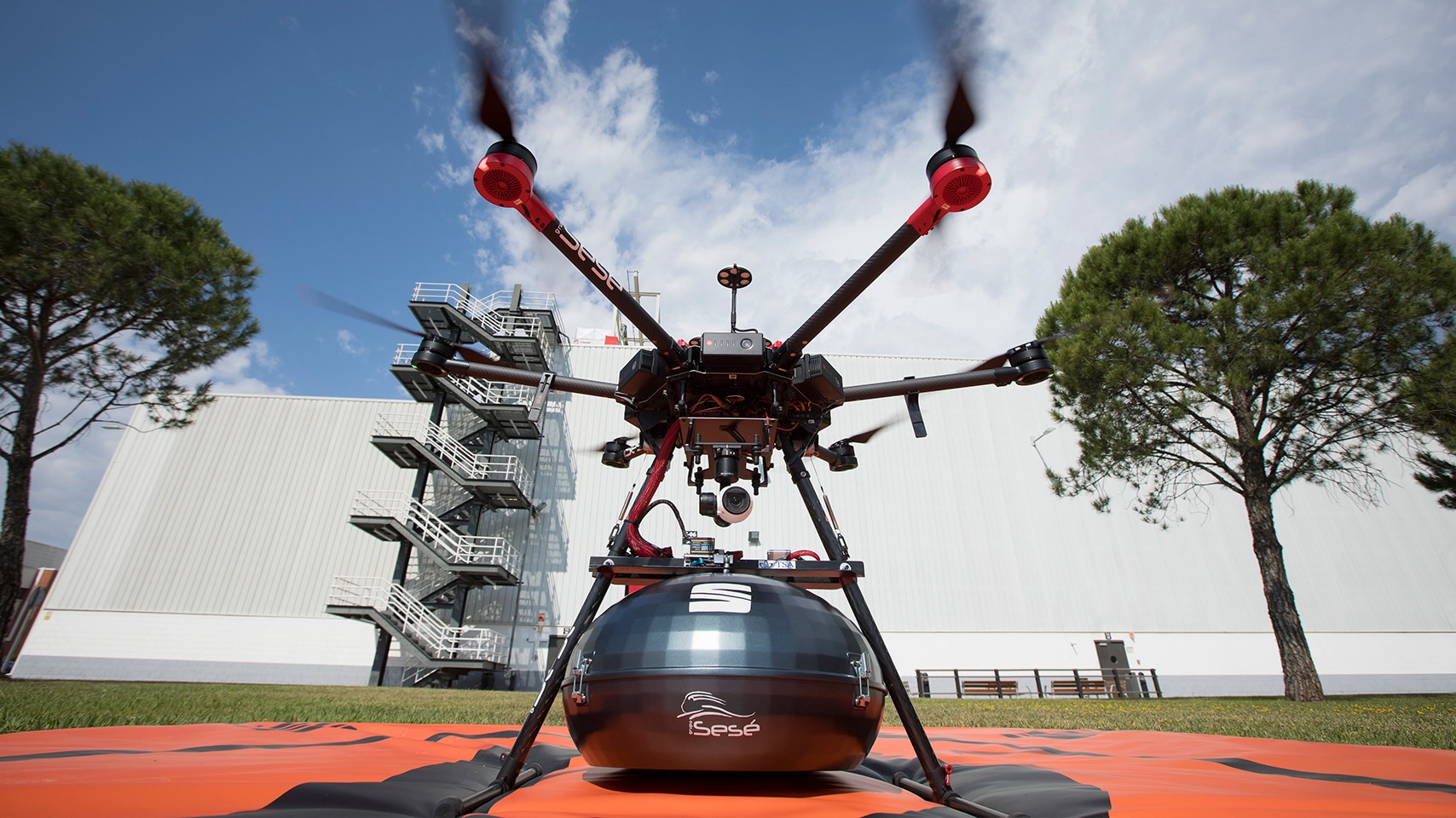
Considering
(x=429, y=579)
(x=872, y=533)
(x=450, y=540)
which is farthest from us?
(x=872, y=533)

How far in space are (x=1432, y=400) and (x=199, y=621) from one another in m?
31.9

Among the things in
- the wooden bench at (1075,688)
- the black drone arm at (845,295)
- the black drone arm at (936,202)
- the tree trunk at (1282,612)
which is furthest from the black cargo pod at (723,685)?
the wooden bench at (1075,688)

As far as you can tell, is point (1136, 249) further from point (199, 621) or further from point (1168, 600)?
point (199, 621)

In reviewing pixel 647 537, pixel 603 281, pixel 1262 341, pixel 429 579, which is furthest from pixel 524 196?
pixel 429 579

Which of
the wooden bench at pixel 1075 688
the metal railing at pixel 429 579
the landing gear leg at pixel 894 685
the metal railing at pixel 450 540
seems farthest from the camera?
the metal railing at pixel 429 579

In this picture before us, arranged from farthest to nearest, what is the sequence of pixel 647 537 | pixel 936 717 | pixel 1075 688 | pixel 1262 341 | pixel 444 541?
pixel 647 537 < pixel 444 541 < pixel 1075 688 < pixel 1262 341 < pixel 936 717

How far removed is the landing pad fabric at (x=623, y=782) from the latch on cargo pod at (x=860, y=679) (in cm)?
30

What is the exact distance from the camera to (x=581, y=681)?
2.24 m

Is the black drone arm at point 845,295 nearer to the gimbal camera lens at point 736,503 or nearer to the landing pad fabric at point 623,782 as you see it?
the gimbal camera lens at point 736,503

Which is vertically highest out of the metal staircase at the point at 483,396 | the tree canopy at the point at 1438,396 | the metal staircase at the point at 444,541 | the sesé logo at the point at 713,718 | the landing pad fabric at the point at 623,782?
the metal staircase at the point at 483,396

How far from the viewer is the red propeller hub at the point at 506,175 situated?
6.08ft

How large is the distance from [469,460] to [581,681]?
66.7 ft

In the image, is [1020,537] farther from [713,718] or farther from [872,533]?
[713,718]

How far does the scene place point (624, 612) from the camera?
2.31m
